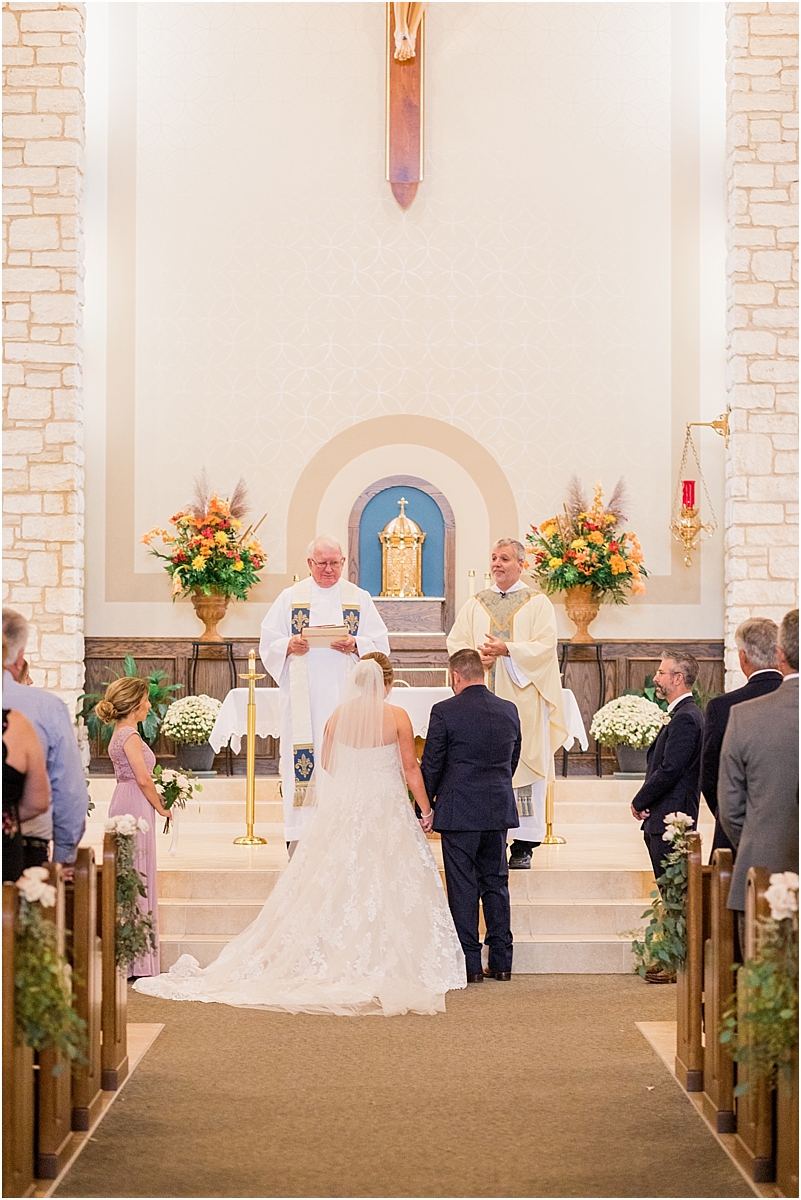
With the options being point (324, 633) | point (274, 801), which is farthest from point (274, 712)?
point (274, 801)

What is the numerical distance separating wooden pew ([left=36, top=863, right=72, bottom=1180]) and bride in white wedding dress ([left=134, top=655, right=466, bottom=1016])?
5.81 ft

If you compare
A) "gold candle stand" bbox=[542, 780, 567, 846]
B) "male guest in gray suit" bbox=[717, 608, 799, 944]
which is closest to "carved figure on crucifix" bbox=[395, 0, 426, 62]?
"gold candle stand" bbox=[542, 780, 567, 846]

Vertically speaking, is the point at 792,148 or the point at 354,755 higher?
the point at 792,148

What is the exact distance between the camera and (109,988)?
467 cm

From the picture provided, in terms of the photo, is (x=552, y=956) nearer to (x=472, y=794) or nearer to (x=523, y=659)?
(x=472, y=794)

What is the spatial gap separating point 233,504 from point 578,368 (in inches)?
118

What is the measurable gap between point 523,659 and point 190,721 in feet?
9.37

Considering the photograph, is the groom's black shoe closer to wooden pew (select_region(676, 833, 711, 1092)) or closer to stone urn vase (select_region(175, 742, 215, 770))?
wooden pew (select_region(676, 833, 711, 1092))

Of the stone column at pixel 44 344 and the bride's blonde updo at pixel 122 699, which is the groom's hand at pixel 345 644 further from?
the stone column at pixel 44 344

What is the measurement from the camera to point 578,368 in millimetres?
10656

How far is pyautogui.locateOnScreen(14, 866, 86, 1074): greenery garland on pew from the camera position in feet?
11.5

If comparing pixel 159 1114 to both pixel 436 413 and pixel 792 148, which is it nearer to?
pixel 436 413

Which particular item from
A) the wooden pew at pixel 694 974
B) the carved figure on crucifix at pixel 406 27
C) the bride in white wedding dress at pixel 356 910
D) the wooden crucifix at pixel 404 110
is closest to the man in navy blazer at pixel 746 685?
the wooden pew at pixel 694 974

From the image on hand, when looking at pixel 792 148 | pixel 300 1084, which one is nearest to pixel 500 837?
pixel 300 1084
